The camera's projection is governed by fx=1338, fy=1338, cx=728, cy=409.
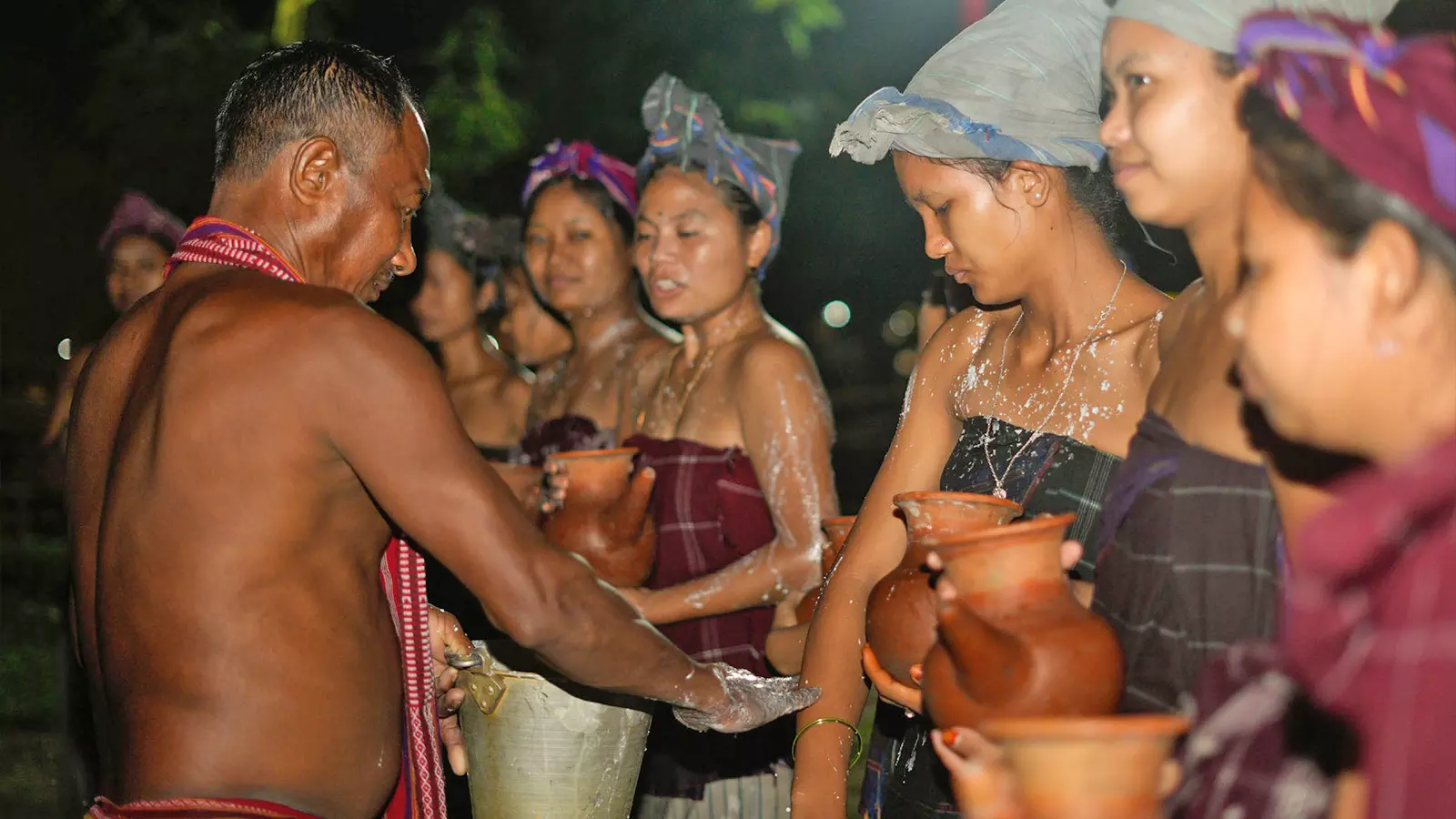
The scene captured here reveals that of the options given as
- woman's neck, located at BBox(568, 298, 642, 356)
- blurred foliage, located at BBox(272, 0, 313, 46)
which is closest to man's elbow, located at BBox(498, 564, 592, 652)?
woman's neck, located at BBox(568, 298, 642, 356)

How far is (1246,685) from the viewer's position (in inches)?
64.4

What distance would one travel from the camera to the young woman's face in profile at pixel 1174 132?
2035 millimetres

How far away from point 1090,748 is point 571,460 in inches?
96.8

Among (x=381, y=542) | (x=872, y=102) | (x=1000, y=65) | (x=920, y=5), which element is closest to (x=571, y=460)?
(x=381, y=542)

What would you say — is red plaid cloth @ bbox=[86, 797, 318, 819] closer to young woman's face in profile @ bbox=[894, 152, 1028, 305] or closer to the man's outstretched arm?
the man's outstretched arm

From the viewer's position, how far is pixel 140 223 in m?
6.59

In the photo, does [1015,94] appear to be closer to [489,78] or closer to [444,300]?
[444,300]

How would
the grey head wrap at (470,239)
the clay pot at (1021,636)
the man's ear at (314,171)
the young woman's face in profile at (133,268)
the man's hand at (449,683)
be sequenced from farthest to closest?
the grey head wrap at (470,239)
the young woman's face in profile at (133,268)
the man's hand at (449,683)
the man's ear at (314,171)
the clay pot at (1021,636)

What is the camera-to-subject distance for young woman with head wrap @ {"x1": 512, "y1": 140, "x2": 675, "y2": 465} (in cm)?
551

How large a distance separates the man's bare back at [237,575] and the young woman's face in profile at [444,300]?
15.1ft

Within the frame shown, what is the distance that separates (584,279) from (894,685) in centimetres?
355

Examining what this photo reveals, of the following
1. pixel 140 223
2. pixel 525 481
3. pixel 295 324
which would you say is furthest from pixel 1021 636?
pixel 140 223

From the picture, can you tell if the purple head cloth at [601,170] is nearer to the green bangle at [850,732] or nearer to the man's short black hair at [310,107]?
the man's short black hair at [310,107]

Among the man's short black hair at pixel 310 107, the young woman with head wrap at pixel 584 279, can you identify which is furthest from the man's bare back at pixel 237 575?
the young woman with head wrap at pixel 584 279
